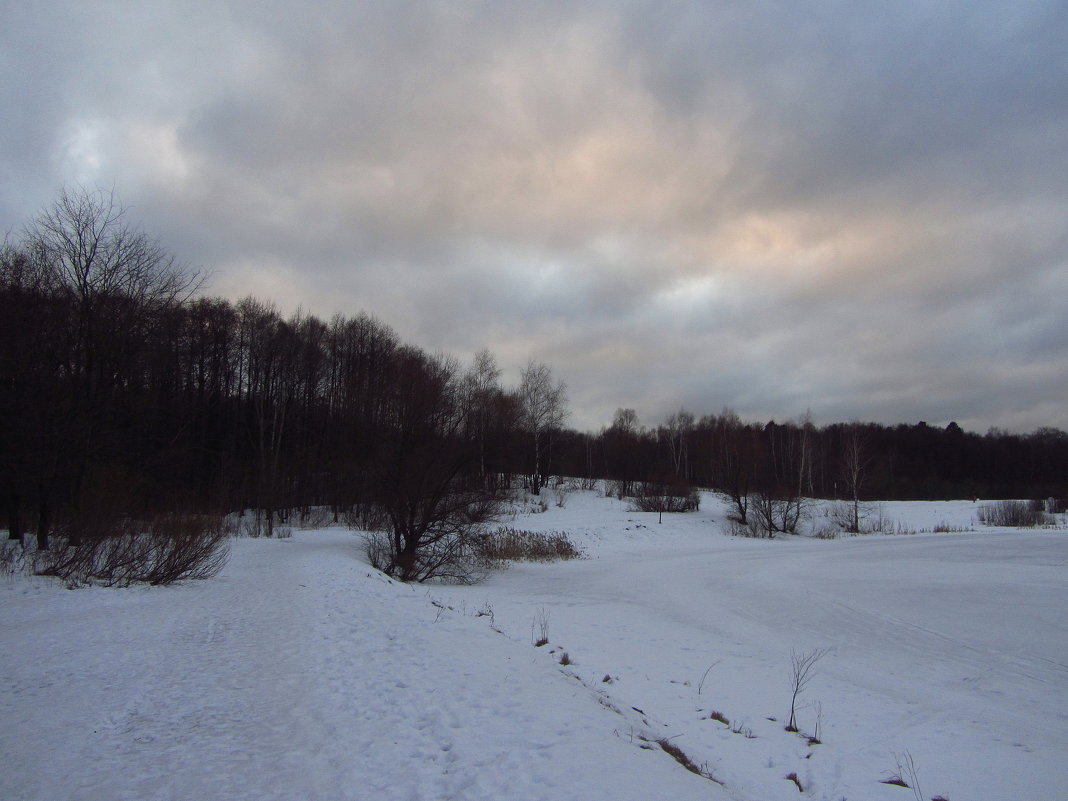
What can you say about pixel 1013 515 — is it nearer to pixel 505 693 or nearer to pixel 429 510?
pixel 429 510

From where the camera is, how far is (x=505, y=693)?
7.46 m

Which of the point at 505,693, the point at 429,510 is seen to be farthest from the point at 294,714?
the point at 429,510

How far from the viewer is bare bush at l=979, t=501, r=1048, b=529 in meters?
48.1

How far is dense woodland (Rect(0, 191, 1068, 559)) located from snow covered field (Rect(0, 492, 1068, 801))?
6508mm

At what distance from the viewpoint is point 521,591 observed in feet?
71.0

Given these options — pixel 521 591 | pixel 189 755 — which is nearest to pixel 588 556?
pixel 521 591

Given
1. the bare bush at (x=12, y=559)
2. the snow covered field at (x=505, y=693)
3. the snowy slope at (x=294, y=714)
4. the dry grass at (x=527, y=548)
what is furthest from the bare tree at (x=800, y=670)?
the bare bush at (x=12, y=559)

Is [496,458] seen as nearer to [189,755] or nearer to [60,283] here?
[60,283]

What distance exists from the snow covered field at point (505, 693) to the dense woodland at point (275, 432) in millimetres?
6508

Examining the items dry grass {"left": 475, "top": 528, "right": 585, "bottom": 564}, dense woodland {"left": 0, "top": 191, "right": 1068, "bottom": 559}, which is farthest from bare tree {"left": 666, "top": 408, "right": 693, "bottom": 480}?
dry grass {"left": 475, "top": 528, "right": 585, "bottom": 564}

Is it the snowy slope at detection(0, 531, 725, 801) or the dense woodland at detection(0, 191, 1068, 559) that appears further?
the dense woodland at detection(0, 191, 1068, 559)

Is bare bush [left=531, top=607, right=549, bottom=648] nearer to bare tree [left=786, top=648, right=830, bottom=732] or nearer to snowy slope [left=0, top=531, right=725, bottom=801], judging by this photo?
snowy slope [left=0, top=531, right=725, bottom=801]

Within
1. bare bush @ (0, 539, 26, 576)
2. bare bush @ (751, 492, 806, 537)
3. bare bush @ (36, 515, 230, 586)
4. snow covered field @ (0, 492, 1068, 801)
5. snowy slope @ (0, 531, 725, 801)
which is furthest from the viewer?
bare bush @ (751, 492, 806, 537)

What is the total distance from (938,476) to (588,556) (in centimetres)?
8995
